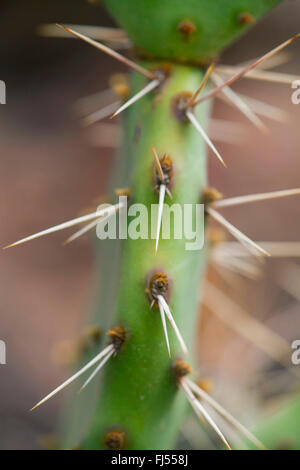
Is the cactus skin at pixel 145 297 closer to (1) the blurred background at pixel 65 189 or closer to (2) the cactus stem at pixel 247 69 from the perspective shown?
(2) the cactus stem at pixel 247 69

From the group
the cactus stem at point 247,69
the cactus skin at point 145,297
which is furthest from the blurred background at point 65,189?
the cactus stem at point 247,69

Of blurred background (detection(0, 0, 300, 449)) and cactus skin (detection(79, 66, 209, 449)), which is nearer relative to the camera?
cactus skin (detection(79, 66, 209, 449))

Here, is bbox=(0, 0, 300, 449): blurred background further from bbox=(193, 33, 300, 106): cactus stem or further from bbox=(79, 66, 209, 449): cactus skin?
bbox=(193, 33, 300, 106): cactus stem

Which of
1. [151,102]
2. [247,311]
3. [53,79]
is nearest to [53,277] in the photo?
[247,311]

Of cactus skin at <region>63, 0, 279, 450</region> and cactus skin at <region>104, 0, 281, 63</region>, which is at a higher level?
cactus skin at <region>104, 0, 281, 63</region>

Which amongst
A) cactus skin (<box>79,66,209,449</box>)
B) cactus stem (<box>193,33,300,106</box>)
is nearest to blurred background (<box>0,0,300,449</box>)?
cactus skin (<box>79,66,209,449</box>)

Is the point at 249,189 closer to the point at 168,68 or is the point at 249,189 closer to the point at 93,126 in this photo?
the point at 93,126

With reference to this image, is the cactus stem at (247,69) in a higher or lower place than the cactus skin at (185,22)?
lower
